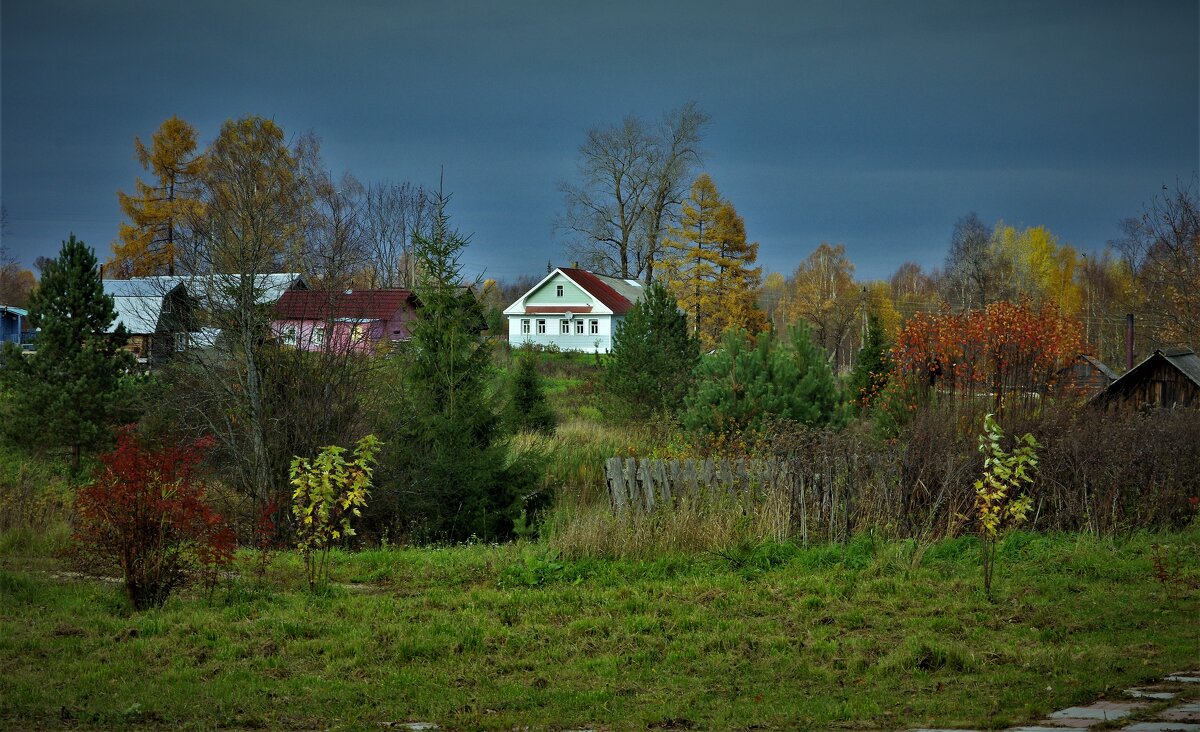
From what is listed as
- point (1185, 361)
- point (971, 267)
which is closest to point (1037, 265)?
point (971, 267)

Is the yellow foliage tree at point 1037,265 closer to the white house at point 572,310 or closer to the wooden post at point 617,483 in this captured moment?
the white house at point 572,310

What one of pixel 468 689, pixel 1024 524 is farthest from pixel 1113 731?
pixel 1024 524

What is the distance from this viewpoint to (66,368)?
65.5 ft

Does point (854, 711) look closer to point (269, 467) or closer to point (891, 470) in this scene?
point (891, 470)

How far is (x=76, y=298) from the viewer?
20.2m

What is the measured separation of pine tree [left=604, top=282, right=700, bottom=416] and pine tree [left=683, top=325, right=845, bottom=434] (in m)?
5.45

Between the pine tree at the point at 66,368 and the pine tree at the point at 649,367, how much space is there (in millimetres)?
11399

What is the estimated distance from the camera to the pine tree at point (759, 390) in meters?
17.0

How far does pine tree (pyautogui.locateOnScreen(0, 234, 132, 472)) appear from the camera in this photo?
64.4ft

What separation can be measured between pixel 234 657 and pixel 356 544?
6616 millimetres

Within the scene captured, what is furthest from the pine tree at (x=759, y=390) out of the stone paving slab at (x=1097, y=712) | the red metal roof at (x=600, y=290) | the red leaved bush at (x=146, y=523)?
the red metal roof at (x=600, y=290)

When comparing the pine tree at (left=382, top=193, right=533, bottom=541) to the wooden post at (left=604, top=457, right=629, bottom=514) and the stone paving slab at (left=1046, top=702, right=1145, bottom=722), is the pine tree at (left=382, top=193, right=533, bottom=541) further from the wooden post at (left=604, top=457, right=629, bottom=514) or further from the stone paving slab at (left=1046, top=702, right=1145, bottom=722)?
the stone paving slab at (left=1046, top=702, right=1145, bottom=722)

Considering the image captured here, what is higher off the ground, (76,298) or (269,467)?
(76,298)

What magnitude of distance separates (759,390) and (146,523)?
11.1m
